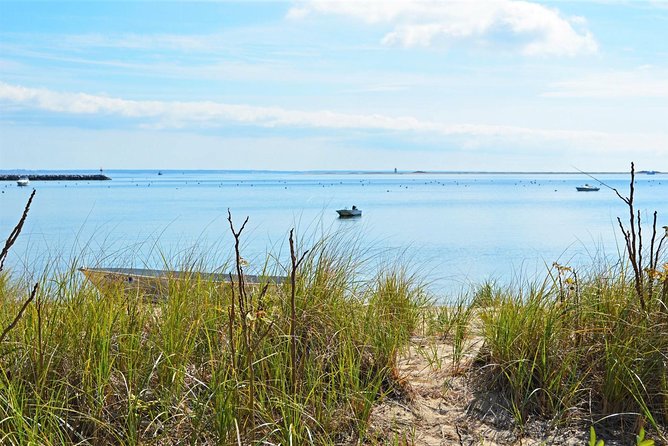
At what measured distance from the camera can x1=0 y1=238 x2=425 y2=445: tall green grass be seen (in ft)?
11.4

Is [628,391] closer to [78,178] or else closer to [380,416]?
[380,416]

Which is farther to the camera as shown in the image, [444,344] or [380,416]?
[444,344]

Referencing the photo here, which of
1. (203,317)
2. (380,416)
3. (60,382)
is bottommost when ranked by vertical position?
(380,416)

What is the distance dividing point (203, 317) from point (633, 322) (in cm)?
268

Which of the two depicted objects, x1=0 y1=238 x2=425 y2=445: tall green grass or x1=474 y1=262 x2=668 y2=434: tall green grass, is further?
x1=474 y1=262 x2=668 y2=434: tall green grass

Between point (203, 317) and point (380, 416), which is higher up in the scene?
point (203, 317)

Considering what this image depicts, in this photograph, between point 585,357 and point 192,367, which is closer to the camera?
point 192,367

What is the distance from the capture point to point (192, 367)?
13.3 ft

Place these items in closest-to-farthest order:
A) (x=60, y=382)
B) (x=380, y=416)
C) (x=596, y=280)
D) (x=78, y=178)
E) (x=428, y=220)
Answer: (x=60, y=382) < (x=380, y=416) < (x=596, y=280) < (x=428, y=220) < (x=78, y=178)

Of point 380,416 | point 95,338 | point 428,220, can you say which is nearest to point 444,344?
point 380,416

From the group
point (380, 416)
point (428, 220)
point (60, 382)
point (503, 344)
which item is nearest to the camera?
point (60, 382)

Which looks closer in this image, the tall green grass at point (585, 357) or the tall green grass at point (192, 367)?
the tall green grass at point (192, 367)

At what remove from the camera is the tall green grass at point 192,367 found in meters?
3.47

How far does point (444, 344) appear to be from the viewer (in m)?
5.53
